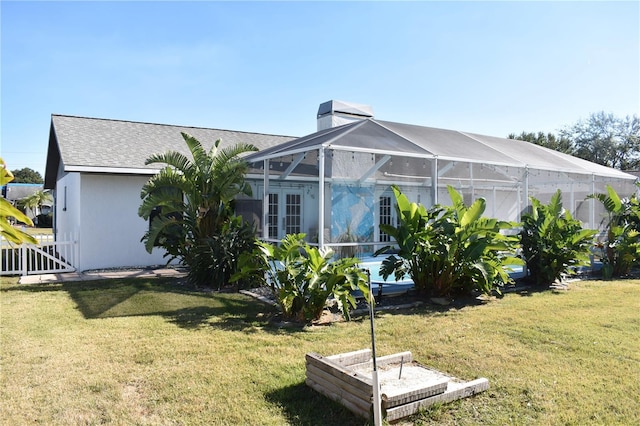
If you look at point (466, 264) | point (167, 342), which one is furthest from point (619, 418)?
point (167, 342)

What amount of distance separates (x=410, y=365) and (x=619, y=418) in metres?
1.84

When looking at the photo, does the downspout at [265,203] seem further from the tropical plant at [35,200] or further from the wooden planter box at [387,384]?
the tropical plant at [35,200]

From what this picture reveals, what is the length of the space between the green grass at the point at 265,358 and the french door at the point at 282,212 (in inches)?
88.1

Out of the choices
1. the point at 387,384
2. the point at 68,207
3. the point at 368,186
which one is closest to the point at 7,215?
the point at 387,384

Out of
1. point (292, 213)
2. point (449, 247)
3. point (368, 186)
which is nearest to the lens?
point (449, 247)

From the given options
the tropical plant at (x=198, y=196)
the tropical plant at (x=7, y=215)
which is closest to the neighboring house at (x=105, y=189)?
the tropical plant at (x=198, y=196)

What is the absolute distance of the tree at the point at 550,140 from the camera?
39406mm

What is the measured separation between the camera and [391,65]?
42.5 feet

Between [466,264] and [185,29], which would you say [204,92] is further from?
[466,264]

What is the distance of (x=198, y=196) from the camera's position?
10133 millimetres

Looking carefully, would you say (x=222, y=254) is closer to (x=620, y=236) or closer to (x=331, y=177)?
(x=331, y=177)

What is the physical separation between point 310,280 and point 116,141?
1091 centimetres

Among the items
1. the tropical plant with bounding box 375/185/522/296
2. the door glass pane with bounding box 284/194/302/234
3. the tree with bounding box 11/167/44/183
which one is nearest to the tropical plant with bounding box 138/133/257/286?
the door glass pane with bounding box 284/194/302/234

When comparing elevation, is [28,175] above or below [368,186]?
above
